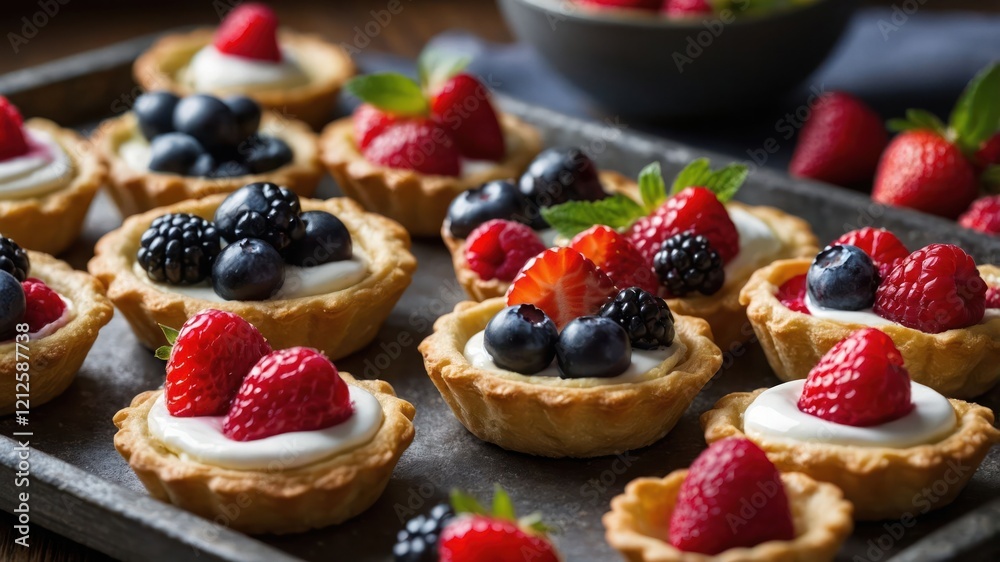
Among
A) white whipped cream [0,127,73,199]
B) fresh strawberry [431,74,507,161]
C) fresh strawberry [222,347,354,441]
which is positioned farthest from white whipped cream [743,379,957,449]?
white whipped cream [0,127,73,199]

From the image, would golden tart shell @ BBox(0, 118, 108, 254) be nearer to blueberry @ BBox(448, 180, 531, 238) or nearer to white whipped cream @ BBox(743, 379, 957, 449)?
blueberry @ BBox(448, 180, 531, 238)

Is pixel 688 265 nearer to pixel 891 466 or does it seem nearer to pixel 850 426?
pixel 850 426

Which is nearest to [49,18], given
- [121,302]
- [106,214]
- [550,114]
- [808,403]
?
[106,214]

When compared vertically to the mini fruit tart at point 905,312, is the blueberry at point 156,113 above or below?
below

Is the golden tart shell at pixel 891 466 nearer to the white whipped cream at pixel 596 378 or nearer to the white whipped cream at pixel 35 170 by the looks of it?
the white whipped cream at pixel 596 378

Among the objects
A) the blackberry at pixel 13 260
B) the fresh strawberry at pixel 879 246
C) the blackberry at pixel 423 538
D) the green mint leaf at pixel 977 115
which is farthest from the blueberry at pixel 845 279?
the blackberry at pixel 13 260

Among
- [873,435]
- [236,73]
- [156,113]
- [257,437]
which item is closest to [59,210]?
[156,113]
